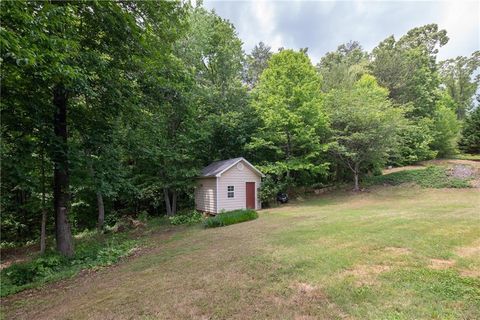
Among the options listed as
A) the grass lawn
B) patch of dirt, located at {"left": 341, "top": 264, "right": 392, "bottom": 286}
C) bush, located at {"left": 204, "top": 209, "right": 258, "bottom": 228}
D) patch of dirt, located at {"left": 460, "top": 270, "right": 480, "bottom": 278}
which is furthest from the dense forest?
patch of dirt, located at {"left": 460, "top": 270, "right": 480, "bottom": 278}

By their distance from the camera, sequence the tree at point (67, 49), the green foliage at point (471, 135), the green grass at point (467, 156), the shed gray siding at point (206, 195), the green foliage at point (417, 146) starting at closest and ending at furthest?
the tree at point (67, 49) → the shed gray siding at point (206, 195) → the green foliage at point (417, 146) → the green foliage at point (471, 135) → the green grass at point (467, 156)

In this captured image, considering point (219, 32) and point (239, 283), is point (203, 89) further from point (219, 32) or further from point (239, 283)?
point (239, 283)

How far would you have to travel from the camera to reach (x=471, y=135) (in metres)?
21.5

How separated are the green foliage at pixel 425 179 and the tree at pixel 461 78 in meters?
24.6

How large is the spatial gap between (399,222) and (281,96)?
10.9 metres

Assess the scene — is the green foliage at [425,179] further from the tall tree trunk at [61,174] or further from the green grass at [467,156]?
the tall tree trunk at [61,174]

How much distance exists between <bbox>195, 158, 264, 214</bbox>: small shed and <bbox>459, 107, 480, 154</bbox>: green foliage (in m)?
19.5

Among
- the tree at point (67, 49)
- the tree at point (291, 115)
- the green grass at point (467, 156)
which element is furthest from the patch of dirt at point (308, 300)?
the green grass at point (467, 156)

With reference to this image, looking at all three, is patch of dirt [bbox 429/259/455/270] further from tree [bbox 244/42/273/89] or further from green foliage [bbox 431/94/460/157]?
tree [bbox 244/42/273/89]

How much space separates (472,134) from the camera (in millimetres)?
21547

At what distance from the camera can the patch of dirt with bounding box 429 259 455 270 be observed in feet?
14.1

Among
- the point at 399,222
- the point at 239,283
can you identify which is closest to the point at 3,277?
the point at 239,283

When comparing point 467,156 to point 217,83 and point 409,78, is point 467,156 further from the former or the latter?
point 217,83

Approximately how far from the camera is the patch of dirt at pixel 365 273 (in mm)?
3973
